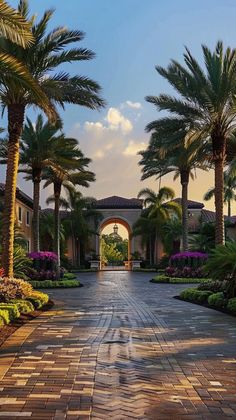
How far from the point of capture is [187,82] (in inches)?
806

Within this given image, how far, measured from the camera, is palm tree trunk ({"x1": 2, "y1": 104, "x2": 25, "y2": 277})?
15844mm

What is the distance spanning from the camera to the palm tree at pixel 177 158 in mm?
22580

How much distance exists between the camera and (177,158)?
29938mm

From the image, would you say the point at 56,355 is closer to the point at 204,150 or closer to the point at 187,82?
the point at 187,82

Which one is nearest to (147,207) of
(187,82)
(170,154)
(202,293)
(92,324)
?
(170,154)

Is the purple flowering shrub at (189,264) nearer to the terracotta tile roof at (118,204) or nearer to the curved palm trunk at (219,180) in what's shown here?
the curved palm trunk at (219,180)

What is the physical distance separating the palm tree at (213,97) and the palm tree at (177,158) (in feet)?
3.31


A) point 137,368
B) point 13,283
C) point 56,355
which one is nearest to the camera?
point 137,368

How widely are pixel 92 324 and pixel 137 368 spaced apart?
4.10 metres

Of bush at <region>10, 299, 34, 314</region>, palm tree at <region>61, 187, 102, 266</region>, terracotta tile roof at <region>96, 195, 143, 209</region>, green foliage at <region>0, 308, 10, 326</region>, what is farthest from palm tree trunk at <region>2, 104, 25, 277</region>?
terracotta tile roof at <region>96, 195, 143, 209</region>

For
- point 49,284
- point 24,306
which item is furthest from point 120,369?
point 49,284

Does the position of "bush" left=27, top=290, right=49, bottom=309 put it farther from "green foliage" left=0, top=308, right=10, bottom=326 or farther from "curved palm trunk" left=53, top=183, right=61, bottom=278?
Answer: "curved palm trunk" left=53, top=183, right=61, bottom=278

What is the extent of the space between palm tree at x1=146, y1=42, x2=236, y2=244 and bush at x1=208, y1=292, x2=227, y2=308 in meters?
5.93

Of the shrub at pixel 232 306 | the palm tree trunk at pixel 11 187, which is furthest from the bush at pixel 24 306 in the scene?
the shrub at pixel 232 306
